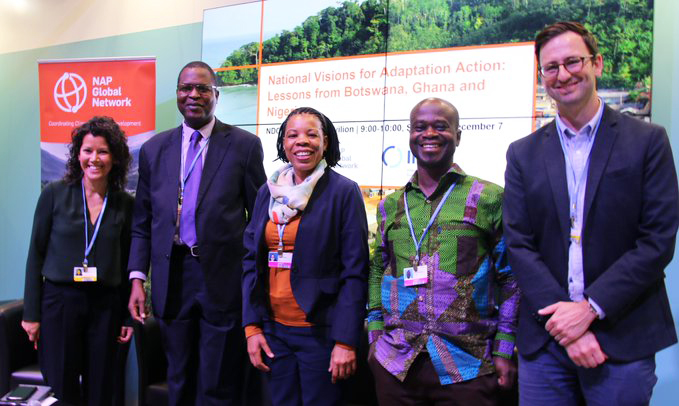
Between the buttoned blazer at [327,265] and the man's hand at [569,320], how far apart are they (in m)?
0.70

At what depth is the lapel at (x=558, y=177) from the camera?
1.66 meters

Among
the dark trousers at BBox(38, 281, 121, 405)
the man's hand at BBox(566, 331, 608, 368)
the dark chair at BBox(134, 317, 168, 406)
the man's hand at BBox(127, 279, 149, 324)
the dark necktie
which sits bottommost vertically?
the dark chair at BBox(134, 317, 168, 406)

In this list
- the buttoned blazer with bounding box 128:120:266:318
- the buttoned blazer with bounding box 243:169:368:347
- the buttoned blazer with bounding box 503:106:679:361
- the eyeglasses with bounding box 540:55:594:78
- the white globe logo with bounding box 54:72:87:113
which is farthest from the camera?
the white globe logo with bounding box 54:72:87:113

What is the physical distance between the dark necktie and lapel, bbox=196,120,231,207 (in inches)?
1.3

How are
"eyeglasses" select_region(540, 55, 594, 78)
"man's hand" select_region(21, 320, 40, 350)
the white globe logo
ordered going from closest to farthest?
1. "eyeglasses" select_region(540, 55, 594, 78)
2. "man's hand" select_region(21, 320, 40, 350)
3. the white globe logo

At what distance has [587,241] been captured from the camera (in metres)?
1.63

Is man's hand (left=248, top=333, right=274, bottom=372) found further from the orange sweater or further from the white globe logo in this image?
the white globe logo

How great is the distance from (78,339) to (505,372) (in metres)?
1.98

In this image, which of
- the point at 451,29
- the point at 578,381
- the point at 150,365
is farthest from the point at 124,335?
the point at 451,29

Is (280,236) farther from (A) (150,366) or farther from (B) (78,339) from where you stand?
(A) (150,366)

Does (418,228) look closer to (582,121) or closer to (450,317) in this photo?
(450,317)

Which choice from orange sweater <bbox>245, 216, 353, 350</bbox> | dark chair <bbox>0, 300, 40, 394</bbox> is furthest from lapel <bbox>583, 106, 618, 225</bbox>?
dark chair <bbox>0, 300, 40, 394</bbox>

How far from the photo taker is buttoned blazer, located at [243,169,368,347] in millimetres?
2023

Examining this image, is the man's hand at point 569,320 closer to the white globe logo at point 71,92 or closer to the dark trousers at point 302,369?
the dark trousers at point 302,369
